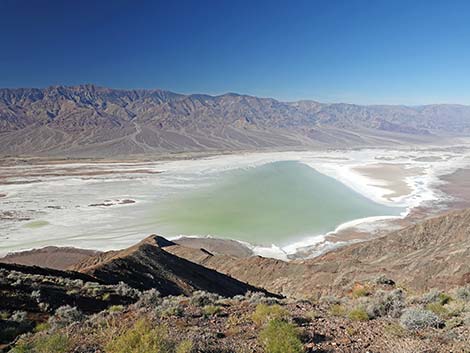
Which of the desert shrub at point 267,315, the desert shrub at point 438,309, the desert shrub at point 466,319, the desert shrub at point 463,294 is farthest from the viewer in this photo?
the desert shrub at point 463,294

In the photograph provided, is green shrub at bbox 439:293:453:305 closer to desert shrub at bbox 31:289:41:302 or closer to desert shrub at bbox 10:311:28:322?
desert shrub at bbox 10:311:28:322

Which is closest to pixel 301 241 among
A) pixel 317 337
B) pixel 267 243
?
pixel 267 243

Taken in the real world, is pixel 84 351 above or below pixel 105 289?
above

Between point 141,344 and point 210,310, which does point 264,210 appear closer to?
point 210,310

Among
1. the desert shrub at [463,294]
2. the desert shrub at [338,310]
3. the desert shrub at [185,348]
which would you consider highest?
the desert shrub at [185,348]

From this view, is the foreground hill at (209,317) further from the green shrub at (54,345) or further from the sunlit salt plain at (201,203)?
the sunlit salt plain at (201,203)

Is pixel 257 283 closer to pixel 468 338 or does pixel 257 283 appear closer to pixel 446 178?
pixel 468 338

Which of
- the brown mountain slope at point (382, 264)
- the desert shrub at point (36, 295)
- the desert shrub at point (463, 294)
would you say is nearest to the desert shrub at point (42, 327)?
the desert shrub at point (36, 295)

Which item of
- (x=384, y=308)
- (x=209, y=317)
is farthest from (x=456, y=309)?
(x=209, y=317)
